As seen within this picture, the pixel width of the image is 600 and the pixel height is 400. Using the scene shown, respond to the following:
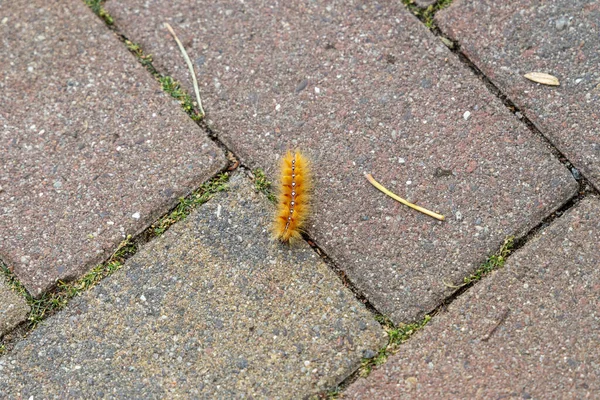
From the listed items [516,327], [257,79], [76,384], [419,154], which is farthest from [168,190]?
[516,327]

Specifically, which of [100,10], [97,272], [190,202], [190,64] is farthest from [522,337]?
[100,10]

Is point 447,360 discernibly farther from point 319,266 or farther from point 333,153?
point 333,153

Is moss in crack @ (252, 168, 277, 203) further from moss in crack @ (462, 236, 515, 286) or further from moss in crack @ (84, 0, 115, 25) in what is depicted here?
moss in crack @ (84, 0, 115, 25)

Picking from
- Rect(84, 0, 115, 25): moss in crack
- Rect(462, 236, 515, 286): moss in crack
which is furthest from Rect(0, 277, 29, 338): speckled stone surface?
Rect(462, 236, 515, 286): moss in crack

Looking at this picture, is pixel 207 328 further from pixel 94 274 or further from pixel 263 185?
pixel 263 185

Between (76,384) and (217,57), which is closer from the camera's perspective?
(76,384)

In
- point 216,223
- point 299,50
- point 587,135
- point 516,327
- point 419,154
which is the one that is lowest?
point 516,327

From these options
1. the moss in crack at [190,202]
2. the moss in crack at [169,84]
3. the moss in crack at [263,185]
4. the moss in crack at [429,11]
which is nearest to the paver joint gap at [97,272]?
the moss in crack at [190,202]
